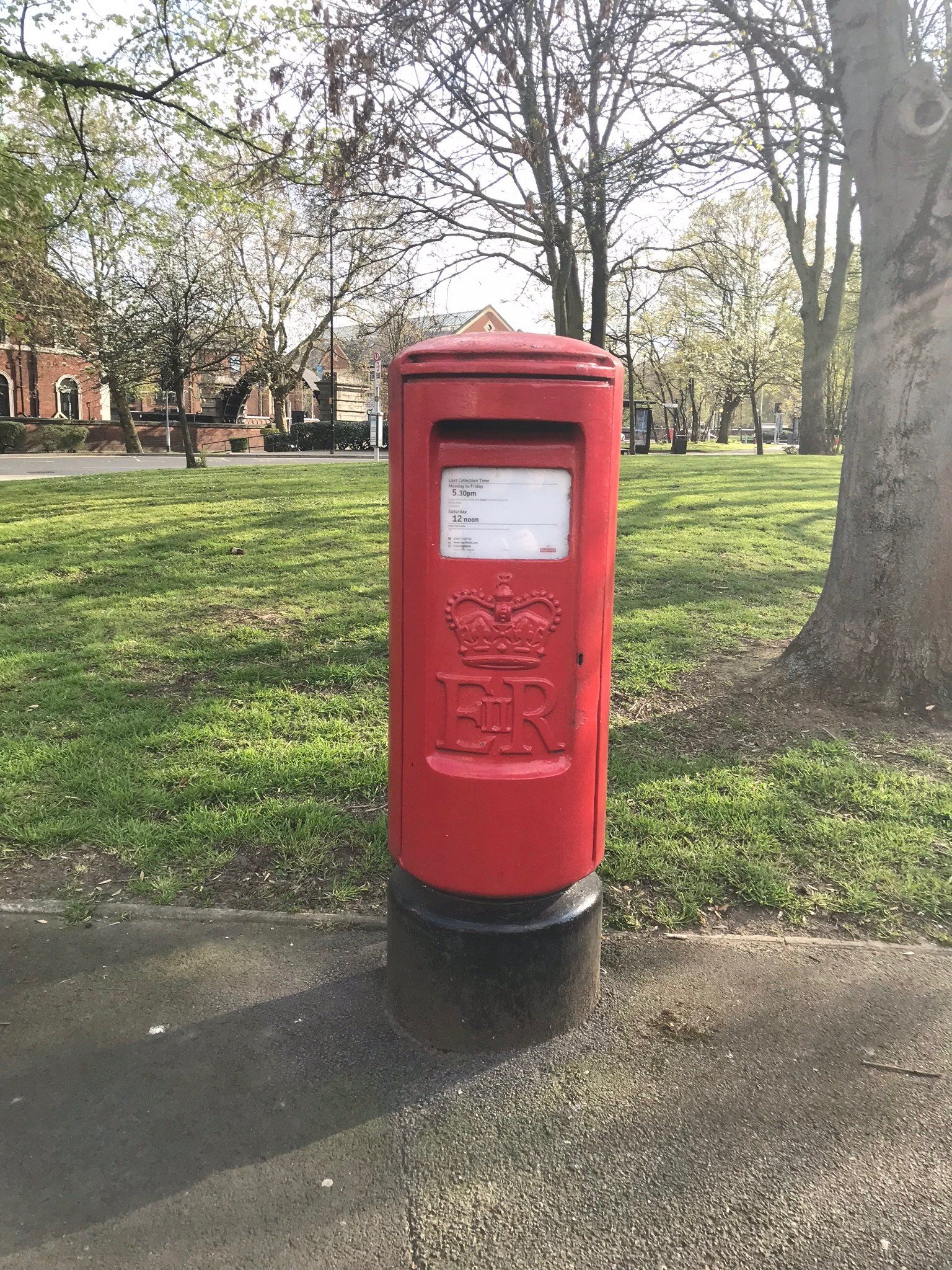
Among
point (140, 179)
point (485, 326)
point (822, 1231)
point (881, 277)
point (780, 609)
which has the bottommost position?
point (822, 1231)

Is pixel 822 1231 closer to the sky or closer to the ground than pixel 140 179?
closer to the ground

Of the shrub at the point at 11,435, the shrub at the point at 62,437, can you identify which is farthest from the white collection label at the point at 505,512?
the shrub at the point at 62,437

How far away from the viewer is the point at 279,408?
1722 inches

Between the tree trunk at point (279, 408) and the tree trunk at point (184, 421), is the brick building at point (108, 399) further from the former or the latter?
the tree trunk at point (184, 421)

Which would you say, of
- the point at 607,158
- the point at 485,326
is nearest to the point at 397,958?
the point at 607,158

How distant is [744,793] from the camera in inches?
146

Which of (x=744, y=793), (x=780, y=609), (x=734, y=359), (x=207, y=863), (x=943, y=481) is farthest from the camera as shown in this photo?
(x=734, y=359)

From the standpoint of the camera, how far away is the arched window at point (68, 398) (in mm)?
42091

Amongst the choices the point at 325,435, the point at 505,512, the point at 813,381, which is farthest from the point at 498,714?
the point at 325,435

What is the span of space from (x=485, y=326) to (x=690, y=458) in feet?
124

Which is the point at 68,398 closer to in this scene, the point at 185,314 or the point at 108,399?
the point at 108,399

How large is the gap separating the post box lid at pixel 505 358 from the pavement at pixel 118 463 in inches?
626

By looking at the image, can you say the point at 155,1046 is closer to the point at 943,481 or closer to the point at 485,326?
the point at 943,481

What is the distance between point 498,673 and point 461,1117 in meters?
1.08
